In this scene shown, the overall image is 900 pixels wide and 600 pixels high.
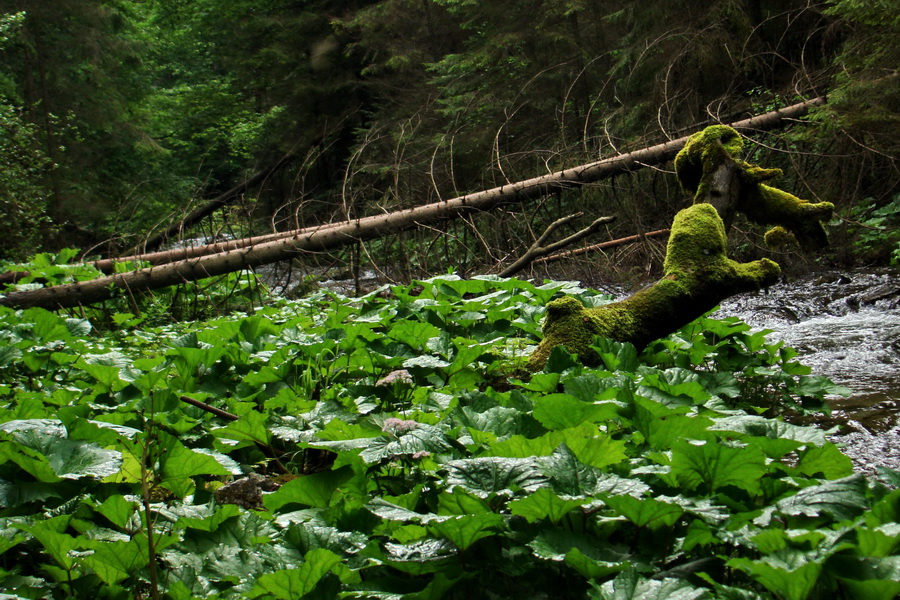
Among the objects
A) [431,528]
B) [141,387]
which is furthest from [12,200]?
[431,528]

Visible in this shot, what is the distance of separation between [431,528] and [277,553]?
0.32m

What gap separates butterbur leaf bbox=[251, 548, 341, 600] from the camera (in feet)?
3.82

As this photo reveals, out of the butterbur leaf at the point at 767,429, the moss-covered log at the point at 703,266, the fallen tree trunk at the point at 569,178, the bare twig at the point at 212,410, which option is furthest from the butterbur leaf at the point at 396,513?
the fallen tree trunk at the point at 569,178

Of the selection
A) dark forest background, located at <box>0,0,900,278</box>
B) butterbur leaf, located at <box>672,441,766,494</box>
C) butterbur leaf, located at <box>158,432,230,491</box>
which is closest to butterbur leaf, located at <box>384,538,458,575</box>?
butterbur leaf, located at <box>672,441,766,494</box>

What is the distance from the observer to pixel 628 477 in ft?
4.83

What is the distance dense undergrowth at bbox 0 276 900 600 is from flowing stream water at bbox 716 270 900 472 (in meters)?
0.43

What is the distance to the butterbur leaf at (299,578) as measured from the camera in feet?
3.82

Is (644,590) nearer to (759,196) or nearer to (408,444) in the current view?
(408,444)

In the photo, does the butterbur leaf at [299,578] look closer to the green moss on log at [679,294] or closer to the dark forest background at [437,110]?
the green moss on log at [679,294]

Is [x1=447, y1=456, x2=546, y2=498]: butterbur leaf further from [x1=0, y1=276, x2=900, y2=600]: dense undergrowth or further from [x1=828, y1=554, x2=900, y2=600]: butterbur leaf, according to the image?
[x1=828, y1=554, x2=900, y2=600]: butterbur leaf

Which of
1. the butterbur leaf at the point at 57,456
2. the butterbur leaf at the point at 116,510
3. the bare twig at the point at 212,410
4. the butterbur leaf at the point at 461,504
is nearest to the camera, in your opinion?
the butterbur leaf at the point at 461,504

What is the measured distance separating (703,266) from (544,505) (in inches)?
95.4

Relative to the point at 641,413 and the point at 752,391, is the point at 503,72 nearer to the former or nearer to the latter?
the point at 752,391

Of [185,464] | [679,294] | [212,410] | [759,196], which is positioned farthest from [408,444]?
[759,196]
